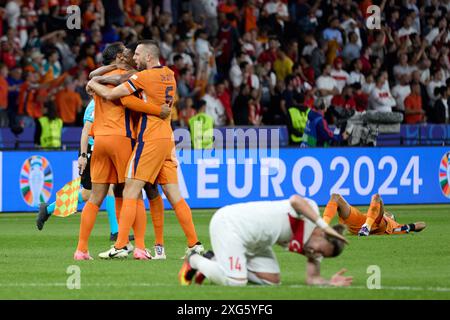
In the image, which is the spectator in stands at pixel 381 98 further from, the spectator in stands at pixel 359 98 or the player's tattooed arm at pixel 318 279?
the player's tattooed arm at pixel 318 279

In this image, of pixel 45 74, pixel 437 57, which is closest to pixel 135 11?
pixel 45 74

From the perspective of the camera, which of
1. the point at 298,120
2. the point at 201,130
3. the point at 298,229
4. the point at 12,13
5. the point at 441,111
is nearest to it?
the point at 298,229

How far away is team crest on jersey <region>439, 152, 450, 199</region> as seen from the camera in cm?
2389

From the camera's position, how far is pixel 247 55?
2766 cm

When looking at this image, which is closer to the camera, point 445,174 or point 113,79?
point 113,79

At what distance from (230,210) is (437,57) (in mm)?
20309

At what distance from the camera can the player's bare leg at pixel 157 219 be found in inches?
547

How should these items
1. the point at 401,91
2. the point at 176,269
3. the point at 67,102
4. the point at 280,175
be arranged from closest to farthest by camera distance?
the point at 176,269 < the point at 280,175 < the point at 67,102 < the point at 401,91

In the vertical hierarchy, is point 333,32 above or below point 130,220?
above

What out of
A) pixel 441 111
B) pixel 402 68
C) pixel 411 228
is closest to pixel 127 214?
pixel 411 228

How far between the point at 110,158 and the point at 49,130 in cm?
977

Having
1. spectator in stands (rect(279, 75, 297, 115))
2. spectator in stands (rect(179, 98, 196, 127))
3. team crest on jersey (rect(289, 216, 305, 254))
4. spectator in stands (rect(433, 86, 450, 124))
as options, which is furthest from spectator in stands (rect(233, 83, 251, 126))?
team crest on jersey (rect(289, 216, 305, 254))

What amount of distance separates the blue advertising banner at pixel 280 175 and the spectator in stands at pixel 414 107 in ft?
13.8

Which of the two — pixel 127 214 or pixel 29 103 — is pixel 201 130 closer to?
pixel 29 103
